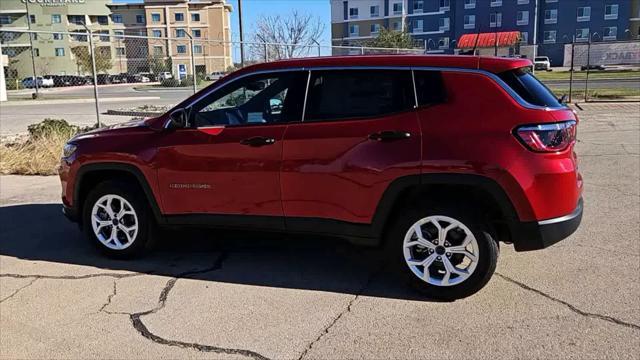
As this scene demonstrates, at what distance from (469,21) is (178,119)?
83.6 metres

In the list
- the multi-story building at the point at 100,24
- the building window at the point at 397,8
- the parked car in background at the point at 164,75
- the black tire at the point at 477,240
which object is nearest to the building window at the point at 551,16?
the building window at the point at 397,8

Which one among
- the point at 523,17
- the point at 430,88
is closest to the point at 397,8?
the point at 523,17

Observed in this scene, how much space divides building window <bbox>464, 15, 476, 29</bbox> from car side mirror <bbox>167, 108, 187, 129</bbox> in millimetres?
83145

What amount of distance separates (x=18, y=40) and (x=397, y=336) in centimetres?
8893

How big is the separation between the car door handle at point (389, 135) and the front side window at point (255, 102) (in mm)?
677

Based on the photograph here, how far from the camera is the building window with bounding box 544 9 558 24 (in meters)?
78.6

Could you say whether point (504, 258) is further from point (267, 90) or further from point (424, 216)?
point (267, 90)

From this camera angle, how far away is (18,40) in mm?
A: 78438

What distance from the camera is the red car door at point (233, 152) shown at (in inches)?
176

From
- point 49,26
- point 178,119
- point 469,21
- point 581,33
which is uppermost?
point 49,26

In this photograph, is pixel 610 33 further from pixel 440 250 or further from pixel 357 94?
pixel 440 250

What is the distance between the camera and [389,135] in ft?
13.3

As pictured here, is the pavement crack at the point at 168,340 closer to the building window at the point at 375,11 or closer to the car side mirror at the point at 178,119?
the car side mirror at the point at 178,119

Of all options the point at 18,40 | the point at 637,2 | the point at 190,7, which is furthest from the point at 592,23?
the point at 18,40
